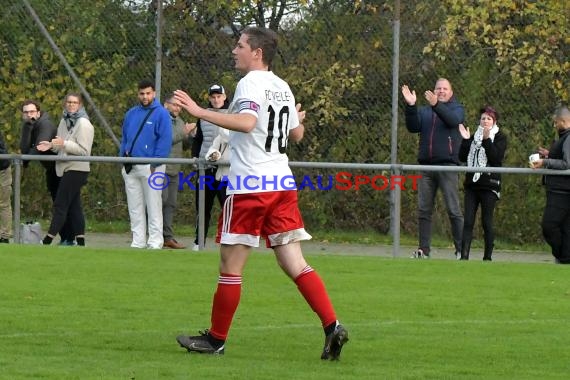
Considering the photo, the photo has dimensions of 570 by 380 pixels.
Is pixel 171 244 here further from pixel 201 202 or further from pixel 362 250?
pixel 362 250

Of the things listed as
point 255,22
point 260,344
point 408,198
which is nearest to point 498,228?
point 408,198

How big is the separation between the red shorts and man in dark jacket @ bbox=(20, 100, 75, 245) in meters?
9.69

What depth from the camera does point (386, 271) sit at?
15312mm

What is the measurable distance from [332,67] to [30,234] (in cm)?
431

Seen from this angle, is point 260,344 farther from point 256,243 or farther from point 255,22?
point 255,22

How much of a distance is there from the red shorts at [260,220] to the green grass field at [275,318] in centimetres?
71

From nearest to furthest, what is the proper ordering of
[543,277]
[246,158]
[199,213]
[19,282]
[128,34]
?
1. [246,158]
2. [19,282]
3. [543,277]
4. [199,213]
5. [128,34]

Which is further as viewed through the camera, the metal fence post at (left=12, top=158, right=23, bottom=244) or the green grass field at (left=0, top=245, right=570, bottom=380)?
the metal fence post at (left=12, top=158, right=23, bottom=244)

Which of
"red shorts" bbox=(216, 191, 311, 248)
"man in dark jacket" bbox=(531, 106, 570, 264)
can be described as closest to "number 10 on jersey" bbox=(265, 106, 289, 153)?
"red shorts" bbox=(216, 191, 311, 248)

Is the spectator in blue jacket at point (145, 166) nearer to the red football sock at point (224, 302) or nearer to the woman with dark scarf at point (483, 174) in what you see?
the woman with dark scarf at point (483, 174)

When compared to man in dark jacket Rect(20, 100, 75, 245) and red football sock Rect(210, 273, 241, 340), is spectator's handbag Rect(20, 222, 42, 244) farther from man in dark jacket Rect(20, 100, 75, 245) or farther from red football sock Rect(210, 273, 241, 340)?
red football sock Rect(210, 273, 241, 340)

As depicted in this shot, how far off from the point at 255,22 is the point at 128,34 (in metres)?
1.80

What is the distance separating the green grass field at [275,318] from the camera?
28.6ft

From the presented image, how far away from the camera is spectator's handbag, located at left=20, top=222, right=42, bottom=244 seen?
1848 cm
